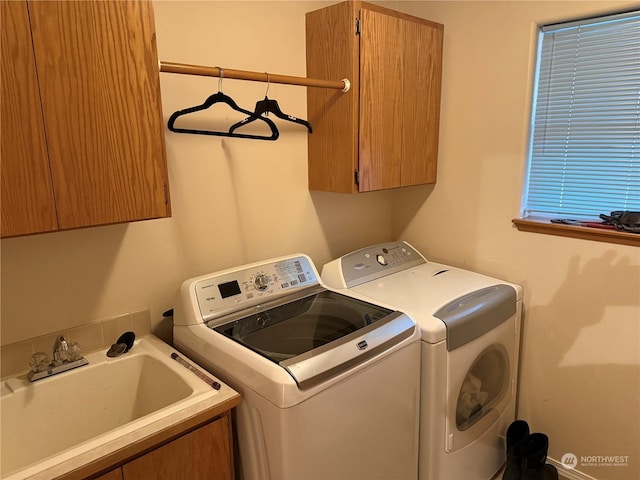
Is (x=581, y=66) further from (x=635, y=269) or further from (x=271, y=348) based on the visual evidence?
(x=271, y=348)

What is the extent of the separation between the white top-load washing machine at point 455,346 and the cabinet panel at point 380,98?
1.37ft

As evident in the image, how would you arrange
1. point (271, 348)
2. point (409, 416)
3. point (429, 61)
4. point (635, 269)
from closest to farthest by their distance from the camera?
1. point (271, 348)
2. point (409, 416)
3. point (635, 269)
4. point (429, 61)

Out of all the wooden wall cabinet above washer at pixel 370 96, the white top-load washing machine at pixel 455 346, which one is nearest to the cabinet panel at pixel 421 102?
the wooden wall cabinet above washer at pixel 370 96

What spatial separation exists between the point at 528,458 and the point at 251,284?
4.69ft

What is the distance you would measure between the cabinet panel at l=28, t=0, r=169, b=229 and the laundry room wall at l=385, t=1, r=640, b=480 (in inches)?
58.5

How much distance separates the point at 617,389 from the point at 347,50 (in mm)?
1804

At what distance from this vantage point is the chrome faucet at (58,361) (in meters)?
1.38

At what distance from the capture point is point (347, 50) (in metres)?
1.78

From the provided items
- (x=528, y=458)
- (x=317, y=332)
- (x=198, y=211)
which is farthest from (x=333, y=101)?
(x=528, y=458)

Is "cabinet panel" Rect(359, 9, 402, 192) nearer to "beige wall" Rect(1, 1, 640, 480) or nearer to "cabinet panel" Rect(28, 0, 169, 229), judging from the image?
"beige wall" Rect(1, 1, 640, 480)

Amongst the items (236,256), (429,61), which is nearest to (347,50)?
(429,61)

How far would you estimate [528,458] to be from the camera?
1930mm

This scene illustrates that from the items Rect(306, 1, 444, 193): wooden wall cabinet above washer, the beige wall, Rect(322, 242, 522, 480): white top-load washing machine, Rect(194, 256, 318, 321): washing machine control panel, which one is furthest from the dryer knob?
Rect(306, 1, 444, 193): wooden wall cabinet above washer

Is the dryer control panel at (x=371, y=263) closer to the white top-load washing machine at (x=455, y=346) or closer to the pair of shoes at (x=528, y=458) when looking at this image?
the white top-load washing machine at (x=455, y=346)
